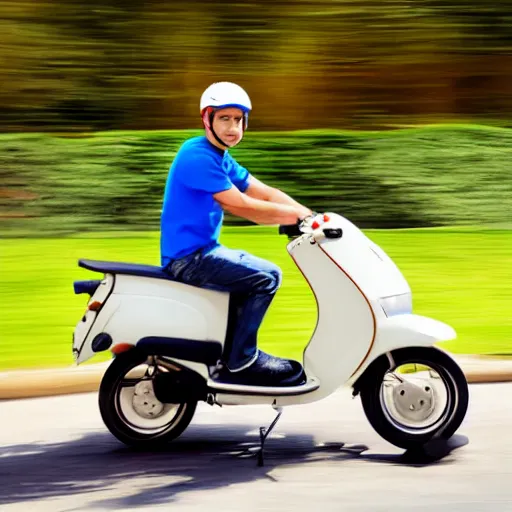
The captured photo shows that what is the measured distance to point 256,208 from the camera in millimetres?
5633

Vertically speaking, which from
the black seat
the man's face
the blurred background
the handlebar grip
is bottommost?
the black seat

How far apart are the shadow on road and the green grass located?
1.80 metres

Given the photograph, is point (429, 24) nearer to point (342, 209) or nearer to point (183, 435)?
point (342, 209)

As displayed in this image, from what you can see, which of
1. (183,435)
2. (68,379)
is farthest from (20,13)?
(183,435)

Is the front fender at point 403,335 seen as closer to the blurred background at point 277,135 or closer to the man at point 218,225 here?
the man at point 218,225

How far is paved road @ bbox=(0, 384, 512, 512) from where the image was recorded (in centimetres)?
509

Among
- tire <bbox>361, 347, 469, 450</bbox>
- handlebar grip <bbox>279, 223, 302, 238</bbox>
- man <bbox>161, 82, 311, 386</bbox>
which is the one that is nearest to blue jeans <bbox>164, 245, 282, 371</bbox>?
man <bbox>161, 82, 311, 386</bbox>

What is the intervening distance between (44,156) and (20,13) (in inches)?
119

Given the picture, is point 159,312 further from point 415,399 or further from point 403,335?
point 415,399

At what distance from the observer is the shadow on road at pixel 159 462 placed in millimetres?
5301

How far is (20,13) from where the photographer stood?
50.8 ft

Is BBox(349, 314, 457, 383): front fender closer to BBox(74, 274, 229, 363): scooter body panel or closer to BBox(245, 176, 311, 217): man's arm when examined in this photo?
BBox(74, 274, 229, 363): scooter body panel

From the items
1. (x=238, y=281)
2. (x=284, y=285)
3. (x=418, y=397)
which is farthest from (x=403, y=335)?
(x=284, y=285)

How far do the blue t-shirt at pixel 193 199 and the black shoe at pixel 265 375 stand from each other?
21.3 inches
